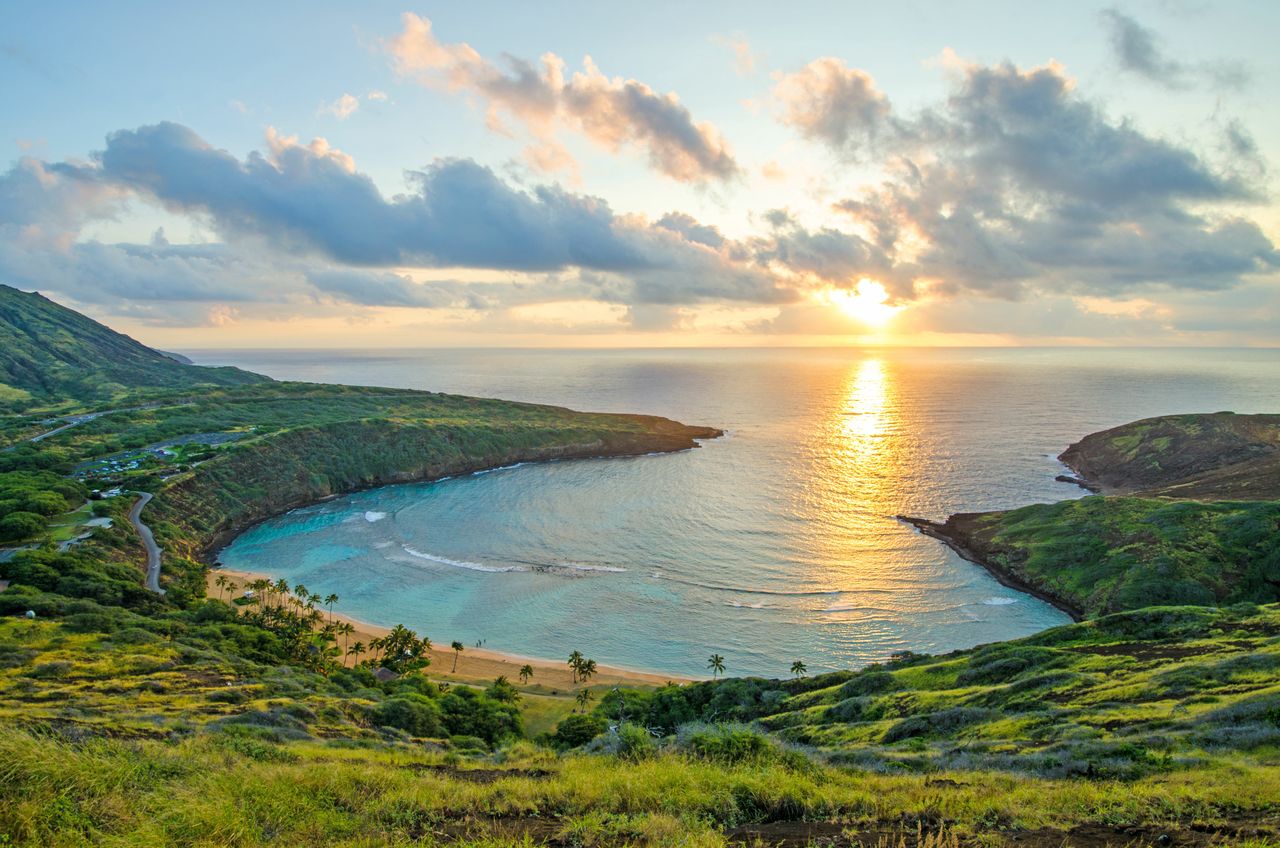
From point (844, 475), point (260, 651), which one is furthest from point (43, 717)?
point (844, 475)

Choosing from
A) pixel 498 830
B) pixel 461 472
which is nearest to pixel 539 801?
pixel 498 830

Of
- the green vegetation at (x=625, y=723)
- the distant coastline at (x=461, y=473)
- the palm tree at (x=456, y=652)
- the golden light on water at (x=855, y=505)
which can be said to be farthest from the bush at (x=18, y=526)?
the golden light on water at (x=855, y=505)

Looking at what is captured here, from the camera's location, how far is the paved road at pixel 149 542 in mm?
64438

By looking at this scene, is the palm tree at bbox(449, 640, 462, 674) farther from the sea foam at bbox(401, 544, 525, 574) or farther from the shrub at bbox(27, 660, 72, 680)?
the shrub at bbox(27, 660, 72, 680)

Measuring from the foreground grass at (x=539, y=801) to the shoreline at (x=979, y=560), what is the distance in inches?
2190

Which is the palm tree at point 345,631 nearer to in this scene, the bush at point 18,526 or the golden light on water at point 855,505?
the bush at point 18,526

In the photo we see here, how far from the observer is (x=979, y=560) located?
3044 inches

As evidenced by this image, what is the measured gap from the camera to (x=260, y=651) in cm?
4894

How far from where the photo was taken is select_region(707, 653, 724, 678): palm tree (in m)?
53.8

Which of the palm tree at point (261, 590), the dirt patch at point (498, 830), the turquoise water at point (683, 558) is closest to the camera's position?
the dirt patch at point (498, 830)

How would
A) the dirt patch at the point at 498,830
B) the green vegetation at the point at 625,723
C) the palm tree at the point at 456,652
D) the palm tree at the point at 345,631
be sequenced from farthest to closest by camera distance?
the palm tree at the point at 345,631 → the palm tree at the point at 456,652 → the green vegetation at the point at 625,723 → the dirt patch at the point at 498,830

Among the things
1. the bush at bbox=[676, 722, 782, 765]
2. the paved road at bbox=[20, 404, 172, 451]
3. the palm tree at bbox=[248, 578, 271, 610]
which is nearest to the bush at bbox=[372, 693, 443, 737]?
the bush at bbox=[676, 722, 782, 765]

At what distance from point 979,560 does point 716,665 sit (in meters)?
42.8

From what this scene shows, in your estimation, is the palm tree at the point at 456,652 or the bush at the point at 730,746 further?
the palm tree at the point at 456,652
